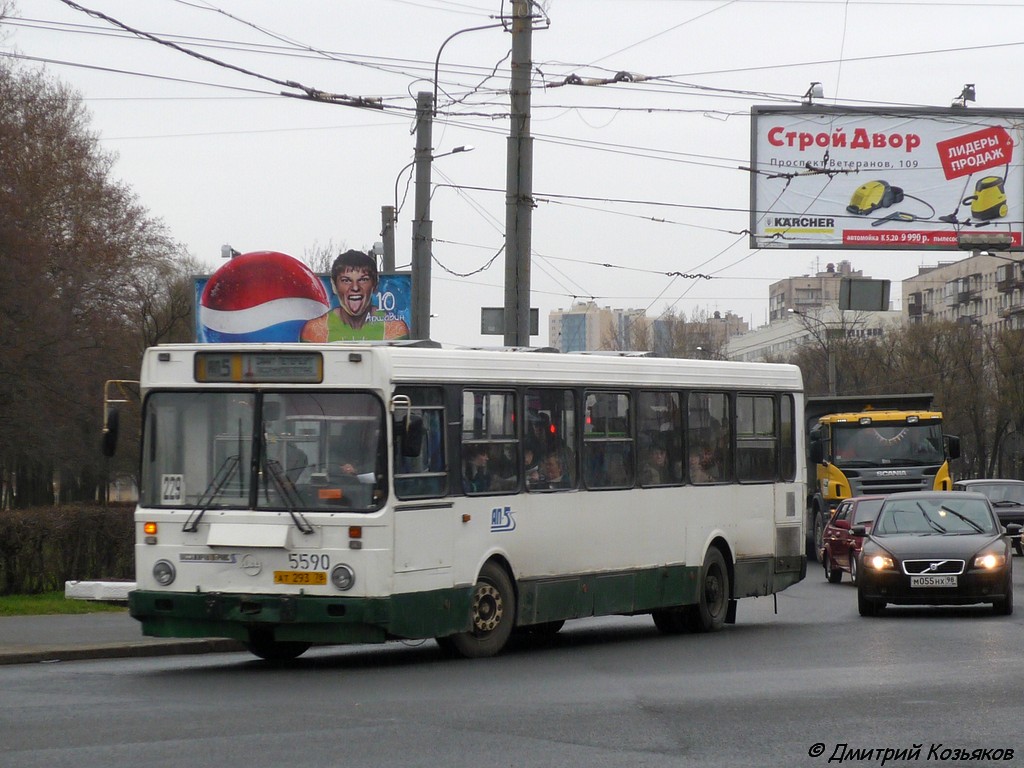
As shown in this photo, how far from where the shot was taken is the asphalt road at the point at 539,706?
8.67 meters

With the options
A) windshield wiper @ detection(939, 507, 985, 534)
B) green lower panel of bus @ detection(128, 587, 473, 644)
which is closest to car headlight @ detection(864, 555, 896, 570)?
windshield wiper @ detection(939, 507, 985, 534)

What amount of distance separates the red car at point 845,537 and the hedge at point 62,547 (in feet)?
37.2

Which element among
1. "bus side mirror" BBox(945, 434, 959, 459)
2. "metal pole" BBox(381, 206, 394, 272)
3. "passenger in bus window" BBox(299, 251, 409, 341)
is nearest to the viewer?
"passenger in bus window" BBox(299, 251, 409, 341)

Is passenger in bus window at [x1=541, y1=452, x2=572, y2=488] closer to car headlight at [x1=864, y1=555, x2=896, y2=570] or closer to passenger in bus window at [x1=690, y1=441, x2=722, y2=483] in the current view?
passenger in bus window at [x1=690, y1=441, x2=722, y2=483]

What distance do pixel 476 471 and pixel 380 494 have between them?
4.54 ft

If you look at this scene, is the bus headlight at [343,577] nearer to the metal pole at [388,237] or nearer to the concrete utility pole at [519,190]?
the concrete utility pole at [519,190]

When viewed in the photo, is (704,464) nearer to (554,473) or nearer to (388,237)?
(554,473)

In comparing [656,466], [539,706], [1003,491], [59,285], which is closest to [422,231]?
[656,466]

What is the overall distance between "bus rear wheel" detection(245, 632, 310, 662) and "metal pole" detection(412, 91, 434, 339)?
9.73 meters

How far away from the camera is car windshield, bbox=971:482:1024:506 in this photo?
4156 cm

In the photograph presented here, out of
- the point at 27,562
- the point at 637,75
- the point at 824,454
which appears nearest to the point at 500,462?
the point at 27,562

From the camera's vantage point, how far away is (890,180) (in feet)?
117

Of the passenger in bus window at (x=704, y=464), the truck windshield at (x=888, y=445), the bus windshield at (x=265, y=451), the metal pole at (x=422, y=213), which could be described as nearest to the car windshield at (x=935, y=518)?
the passenger in bus window at (x=704, y=464)

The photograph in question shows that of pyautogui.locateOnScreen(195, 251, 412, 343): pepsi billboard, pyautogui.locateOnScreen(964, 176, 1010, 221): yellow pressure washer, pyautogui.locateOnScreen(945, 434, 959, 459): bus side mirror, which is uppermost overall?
Result: pyautogui.locateOnScreen(964, 176, 1010, 221): yellow pressure washer
